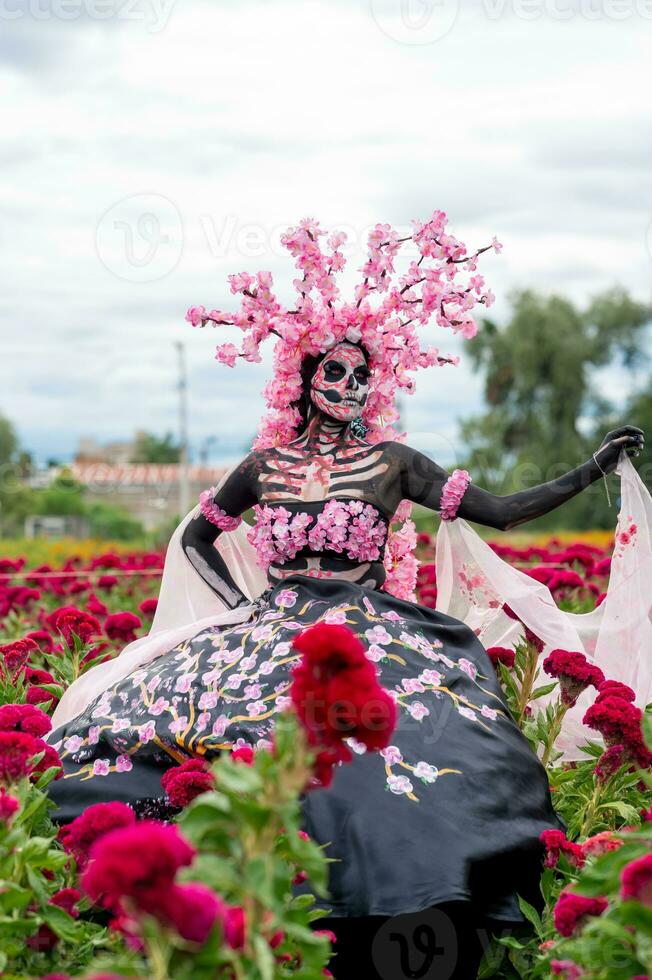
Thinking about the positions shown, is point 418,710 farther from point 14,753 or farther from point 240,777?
point 240,777

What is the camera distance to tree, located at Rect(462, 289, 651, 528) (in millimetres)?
30359

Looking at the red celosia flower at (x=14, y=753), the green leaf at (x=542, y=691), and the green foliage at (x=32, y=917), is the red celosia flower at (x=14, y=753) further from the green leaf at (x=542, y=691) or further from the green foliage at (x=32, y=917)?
the green leaf at (x=542, y=691)

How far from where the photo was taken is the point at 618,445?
429cm

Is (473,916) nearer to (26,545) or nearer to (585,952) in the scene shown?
(585,952)

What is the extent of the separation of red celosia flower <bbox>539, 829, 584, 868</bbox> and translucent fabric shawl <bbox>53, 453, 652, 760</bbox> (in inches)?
48.3

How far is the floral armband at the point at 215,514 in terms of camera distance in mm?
4988

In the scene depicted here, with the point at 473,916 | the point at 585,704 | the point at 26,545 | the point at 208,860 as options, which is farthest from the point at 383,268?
the point at 26,545

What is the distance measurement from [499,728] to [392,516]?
3.59 ft

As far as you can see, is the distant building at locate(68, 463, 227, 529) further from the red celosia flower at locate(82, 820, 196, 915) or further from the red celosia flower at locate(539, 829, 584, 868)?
the red celosia flower at locate(82, 820, 196, 915)

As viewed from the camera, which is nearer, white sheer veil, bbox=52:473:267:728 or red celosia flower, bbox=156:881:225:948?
red celosia flower, bbox=156:881:225:948

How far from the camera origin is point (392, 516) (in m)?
4.61

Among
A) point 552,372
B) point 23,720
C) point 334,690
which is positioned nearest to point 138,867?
point 334,690

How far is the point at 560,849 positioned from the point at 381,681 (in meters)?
0.85

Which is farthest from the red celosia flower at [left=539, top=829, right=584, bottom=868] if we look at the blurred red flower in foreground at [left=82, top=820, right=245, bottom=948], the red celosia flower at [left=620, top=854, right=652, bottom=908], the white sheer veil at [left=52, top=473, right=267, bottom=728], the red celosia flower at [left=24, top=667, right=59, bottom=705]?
the red celosia flower at [left=24, top=667, right=59, bottom=705]
